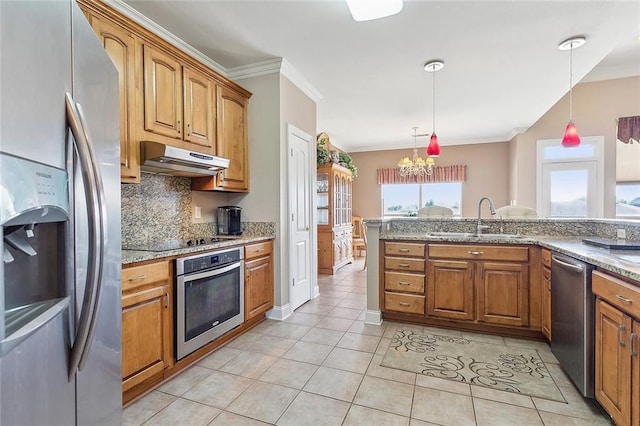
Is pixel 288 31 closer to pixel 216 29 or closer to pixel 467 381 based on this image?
pixel 216 29

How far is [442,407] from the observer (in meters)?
1.85

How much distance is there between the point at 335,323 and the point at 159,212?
6.55 feet

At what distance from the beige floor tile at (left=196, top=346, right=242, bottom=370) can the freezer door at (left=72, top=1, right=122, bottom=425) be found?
1.23 meters

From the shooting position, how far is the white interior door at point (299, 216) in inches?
140

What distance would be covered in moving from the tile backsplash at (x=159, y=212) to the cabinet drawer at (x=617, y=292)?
2.62 meters

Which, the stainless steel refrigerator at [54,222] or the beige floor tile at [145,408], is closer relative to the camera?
the stainless steel refrigerator at [54,222]

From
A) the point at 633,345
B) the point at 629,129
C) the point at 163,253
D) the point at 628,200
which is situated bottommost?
the point at 633,345

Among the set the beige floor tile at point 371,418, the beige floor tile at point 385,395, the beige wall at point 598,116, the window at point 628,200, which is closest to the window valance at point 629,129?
the beige wall at point 598,116

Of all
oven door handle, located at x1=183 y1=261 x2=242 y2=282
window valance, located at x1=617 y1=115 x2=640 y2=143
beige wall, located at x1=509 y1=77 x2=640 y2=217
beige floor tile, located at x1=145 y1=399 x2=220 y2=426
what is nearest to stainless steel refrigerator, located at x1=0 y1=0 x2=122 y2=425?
beige floor tile, located at x1=145 y1=399 x2=220 y2=426

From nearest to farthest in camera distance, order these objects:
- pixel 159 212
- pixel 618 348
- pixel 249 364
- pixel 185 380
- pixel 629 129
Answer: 1. pixel 618 348
2. pixel 185 380
3. pixel 249 364
4. pixel 159 212
5. pixel 629 129

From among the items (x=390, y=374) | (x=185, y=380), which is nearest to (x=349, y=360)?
(x=390, y=374)

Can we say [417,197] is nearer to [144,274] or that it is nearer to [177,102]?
[177,102]

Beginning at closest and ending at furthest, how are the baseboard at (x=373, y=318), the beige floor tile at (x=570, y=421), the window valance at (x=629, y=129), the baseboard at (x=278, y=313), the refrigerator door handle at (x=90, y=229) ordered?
the refrigerator door handle at (x=90, y=229) < the beige floor tile at (x=570, y=421) < the baseboard at (x=373, y=318) < the baseboard at (x=278, y=313) < the window valance at (x=629, y=129)

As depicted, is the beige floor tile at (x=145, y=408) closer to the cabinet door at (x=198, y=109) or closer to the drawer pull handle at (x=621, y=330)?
the cabinet door at (x=198, y=109)
